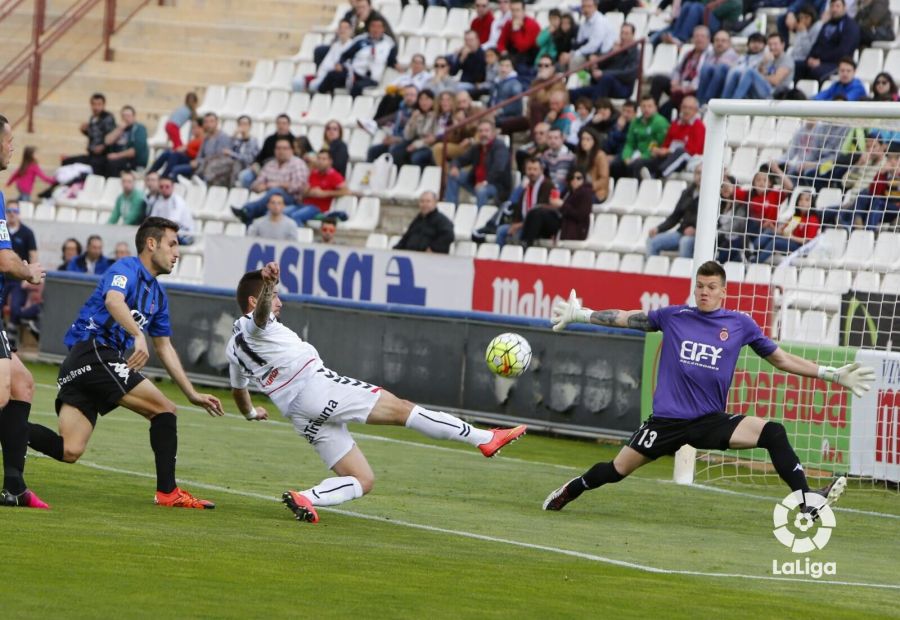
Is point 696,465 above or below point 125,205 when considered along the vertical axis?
below

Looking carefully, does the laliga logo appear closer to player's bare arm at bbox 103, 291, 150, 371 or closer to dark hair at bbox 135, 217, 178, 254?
player's bare arm at bbox 103, 291, 150, 371

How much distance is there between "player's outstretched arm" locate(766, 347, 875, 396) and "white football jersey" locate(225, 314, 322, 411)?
3.17 metres

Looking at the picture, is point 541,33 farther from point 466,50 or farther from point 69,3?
point 69,3

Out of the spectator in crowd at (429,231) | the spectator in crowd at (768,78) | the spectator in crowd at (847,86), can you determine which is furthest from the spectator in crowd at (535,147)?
the spectator in crowd at (847,86)

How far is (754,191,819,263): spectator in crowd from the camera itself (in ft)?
58.3

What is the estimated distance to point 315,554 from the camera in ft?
29.5

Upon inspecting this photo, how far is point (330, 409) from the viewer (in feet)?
34.4

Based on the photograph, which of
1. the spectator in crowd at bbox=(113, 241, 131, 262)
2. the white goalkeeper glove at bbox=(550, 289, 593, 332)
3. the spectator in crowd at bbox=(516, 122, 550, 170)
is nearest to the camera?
the white goalkeeper glove at bbox=(550, 289, 593, 332)

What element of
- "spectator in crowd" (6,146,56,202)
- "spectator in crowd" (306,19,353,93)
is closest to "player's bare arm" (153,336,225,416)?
"spectator in crowd" (306,19,353,93)

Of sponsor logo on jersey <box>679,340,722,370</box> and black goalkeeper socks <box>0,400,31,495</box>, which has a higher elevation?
sponsor logo on jersey <box>679,340,722,370</box>

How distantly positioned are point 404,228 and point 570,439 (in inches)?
297

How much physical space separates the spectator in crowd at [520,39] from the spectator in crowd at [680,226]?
494 centimetres

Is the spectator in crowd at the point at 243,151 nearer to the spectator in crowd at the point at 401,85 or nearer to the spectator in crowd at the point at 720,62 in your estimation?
the spectator in crowd at the point at 401,85

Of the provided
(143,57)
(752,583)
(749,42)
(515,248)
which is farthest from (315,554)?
(143,57)
